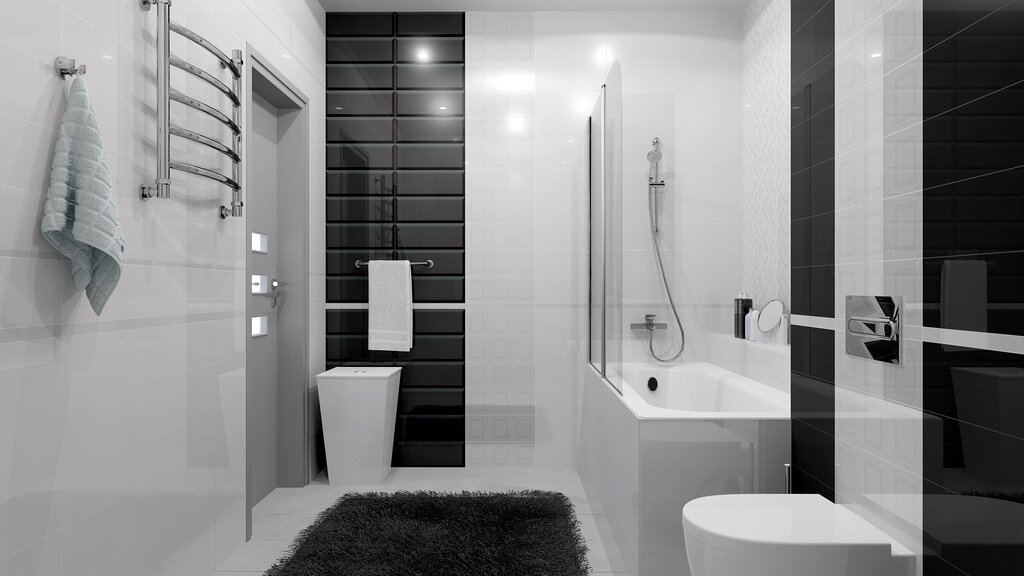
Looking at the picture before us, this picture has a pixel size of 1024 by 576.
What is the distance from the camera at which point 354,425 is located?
10.1 feet

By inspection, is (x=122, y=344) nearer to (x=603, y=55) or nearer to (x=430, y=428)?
(x=430, y=428)

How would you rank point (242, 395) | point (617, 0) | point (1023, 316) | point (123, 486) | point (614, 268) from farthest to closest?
point (617, 0) → point (614, 268) → point (242, 395) → point (123, 486) → point (1023, 316)

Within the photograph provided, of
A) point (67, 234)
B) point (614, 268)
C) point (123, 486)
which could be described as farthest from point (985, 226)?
point (123, 486)

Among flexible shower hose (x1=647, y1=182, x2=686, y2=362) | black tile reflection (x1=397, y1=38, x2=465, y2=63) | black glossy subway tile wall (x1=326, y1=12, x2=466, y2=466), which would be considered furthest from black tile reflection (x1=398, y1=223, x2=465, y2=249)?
flexible shower hose (x1=647, y1=182, x2=686, y2=362)

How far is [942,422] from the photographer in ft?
A: 4.08

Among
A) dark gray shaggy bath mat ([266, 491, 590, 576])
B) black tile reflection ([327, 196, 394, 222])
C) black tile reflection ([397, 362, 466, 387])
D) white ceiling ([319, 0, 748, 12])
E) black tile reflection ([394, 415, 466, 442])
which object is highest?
white ceiling ([319, 0, 748, 12])

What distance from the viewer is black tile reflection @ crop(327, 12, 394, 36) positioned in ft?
11.1

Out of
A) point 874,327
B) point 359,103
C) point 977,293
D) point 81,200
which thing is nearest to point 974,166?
point 977,293

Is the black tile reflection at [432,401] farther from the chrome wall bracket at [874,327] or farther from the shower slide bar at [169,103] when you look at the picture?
the chrome wall bracket at [874,327]

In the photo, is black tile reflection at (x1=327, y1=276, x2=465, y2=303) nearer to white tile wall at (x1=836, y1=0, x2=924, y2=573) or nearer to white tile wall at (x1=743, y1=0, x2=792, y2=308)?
white tile wall at (x1=743, y1=0, x2=792, y2=308)

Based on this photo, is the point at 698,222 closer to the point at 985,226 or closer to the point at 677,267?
the point at 677,267

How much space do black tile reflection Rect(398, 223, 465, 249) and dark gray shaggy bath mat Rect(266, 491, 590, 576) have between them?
139 cm

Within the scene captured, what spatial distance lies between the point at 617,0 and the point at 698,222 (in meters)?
1.89

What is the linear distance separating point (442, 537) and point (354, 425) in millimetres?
916
